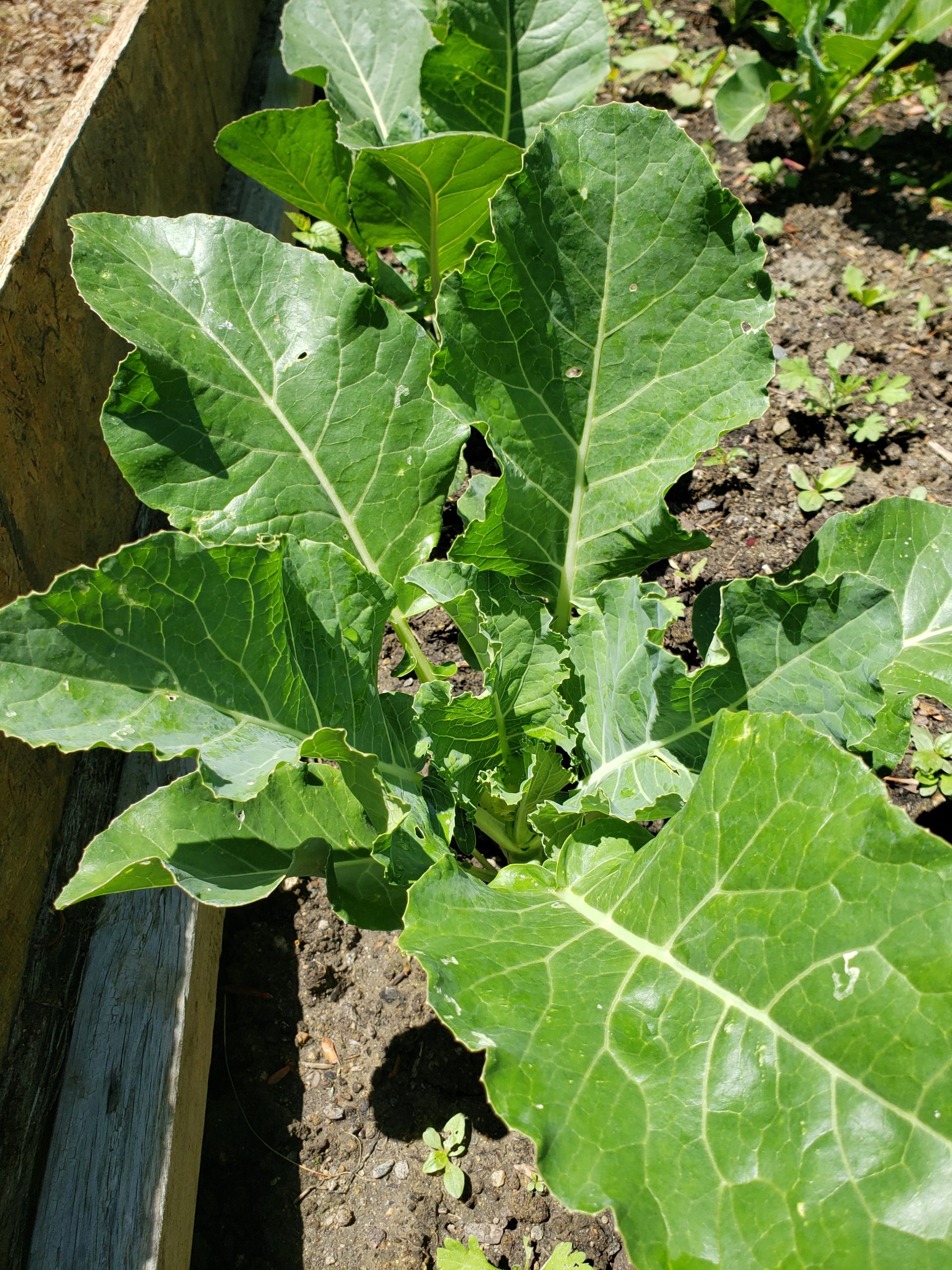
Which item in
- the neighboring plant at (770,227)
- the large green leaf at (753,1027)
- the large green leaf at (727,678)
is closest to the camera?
the large green leaf at (753,1027)

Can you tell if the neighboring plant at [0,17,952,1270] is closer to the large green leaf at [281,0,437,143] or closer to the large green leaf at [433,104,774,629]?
the large green leaf at [433,104,774,629]

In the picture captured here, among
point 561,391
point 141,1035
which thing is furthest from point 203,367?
point 141,1035

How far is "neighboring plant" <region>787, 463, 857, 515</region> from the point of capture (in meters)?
2.34

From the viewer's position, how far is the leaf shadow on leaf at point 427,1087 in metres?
1.66

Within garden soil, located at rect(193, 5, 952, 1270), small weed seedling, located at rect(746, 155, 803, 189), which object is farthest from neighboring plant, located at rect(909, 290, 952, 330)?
small weed seedling, located at rect(746, 155, 803, 189)

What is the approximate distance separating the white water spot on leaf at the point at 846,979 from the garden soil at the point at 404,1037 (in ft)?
A: 2.79

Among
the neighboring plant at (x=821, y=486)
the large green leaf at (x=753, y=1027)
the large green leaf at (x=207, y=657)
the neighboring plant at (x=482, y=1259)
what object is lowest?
the neighboring plant at (x=482, y=1259)

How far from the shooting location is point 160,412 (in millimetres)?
1534

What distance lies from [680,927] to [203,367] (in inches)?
45.0

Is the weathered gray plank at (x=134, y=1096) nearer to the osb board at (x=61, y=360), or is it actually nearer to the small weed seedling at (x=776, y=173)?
the osb board at (x=61, y=360)

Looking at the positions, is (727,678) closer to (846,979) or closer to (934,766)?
(846,979)

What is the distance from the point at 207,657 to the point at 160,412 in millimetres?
488

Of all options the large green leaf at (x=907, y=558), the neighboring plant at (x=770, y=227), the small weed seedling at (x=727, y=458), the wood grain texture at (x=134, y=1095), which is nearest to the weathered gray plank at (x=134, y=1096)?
the wood grain texture at (x=134, y=1095)

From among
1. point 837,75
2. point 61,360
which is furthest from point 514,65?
point 837,75
